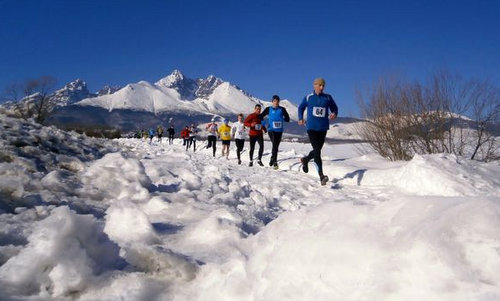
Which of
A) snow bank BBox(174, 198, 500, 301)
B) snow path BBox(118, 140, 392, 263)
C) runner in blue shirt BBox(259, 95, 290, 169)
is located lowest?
snow path BBox(118, 140, 392, 263)

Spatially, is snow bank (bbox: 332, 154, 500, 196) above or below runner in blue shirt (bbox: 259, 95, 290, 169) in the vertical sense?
below


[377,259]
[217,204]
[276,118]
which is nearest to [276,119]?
[276,118]

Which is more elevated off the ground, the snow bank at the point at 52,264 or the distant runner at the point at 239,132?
the distant runner at the point at 239,132

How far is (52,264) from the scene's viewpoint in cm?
153

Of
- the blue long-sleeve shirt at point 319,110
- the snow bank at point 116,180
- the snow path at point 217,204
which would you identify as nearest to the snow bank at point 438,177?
the snow path at point 217,204

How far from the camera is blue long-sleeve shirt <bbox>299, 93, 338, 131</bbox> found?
276 inches

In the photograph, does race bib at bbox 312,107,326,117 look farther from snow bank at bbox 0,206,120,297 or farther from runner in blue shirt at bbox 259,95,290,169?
snow bank at bbox 0,206,120,297

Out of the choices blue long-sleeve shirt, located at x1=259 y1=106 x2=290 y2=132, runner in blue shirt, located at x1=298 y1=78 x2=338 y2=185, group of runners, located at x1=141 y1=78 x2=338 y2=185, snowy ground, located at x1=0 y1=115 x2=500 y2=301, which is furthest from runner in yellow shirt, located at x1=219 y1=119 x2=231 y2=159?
snowy ground, located at x1=0 y1=115 x2=500 y2=301

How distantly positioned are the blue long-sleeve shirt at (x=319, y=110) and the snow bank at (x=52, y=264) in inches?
228

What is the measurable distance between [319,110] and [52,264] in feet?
19.7

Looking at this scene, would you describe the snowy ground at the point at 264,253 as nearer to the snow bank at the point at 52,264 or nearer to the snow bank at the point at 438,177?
the snow bank at the point at 52,264

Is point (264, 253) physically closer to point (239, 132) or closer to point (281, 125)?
point (281, 125)

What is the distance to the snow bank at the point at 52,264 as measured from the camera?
150cm

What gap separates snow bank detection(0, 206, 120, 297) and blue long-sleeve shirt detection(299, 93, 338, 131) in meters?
5.78
